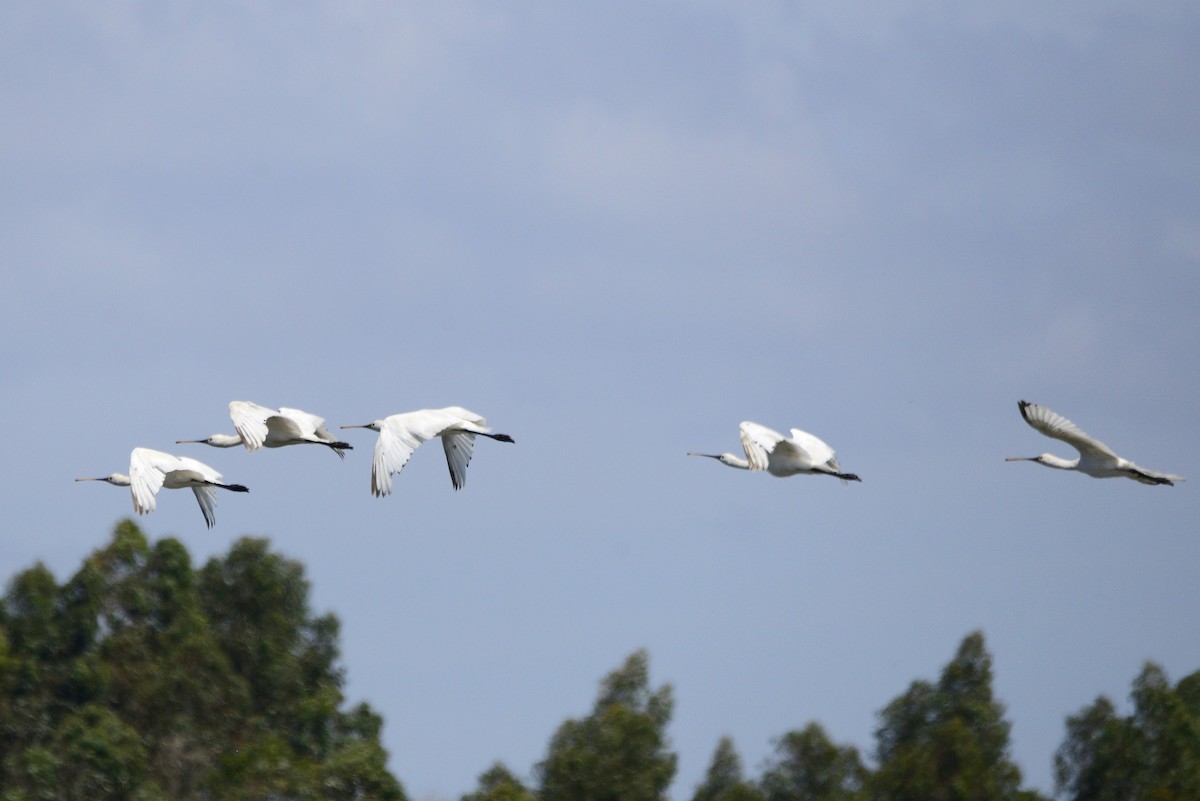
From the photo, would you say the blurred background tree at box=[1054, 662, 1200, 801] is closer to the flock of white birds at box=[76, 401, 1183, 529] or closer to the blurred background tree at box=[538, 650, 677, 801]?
the blurred background tree at box=[538, 650, 677, 801]

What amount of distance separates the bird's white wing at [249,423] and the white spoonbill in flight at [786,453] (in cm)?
879

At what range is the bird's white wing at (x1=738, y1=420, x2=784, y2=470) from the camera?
42.7m

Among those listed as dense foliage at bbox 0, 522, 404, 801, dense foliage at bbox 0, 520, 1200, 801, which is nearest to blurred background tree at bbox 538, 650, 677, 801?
dense foliage at bbox 0, 520, 1200, 801

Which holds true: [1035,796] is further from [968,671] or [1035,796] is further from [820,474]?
[820,474]

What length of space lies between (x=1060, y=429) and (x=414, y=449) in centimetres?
1104

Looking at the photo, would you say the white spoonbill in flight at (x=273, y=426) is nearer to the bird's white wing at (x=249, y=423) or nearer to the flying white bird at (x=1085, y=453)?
the bird's white wing at (x=249, y=423)

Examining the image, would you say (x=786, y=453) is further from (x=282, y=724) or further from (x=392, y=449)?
(x=282, y=724)

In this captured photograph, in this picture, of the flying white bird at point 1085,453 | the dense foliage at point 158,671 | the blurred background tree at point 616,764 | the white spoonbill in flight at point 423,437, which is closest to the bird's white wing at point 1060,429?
the flying white bird at point 1085,453

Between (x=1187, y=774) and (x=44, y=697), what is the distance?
34.2 metres

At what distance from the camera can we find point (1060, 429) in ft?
129

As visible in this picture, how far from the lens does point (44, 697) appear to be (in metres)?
73.9

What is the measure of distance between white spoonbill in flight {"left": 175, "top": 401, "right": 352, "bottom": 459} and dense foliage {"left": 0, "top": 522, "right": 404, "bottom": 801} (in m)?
23.3

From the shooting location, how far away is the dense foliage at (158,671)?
2685 inches

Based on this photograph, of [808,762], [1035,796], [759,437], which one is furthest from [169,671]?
[759,437]
